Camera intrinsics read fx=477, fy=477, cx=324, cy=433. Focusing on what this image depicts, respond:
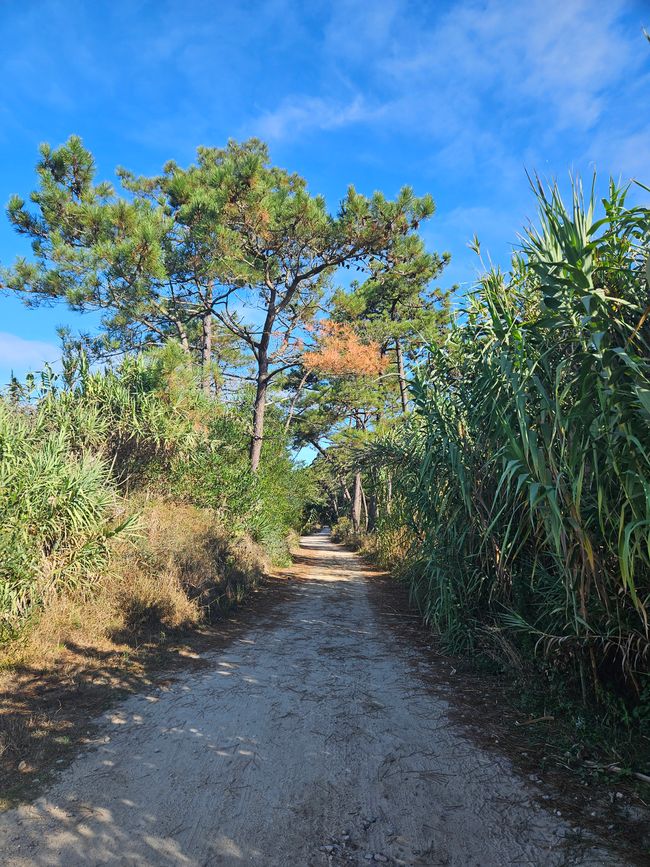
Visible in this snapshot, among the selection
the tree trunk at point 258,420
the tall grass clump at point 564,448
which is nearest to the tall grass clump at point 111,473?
the tree trunk at point 258,420

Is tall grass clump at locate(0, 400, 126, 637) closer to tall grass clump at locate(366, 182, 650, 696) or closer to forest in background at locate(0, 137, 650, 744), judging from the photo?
forest in background at locate(0, 137, 650, 744)

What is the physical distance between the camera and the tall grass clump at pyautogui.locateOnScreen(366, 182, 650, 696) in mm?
2758

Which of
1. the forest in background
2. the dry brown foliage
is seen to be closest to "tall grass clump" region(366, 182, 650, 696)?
the forest in background

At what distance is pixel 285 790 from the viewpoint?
267 centimetres

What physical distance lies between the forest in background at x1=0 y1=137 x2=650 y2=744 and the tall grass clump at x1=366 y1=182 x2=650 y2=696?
0.07 feet

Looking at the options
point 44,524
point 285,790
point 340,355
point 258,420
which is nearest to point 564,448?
point 285,790

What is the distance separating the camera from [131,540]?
6832mm

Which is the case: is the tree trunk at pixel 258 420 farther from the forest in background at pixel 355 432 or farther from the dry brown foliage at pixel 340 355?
the dry brown foliage at pixel 340 355

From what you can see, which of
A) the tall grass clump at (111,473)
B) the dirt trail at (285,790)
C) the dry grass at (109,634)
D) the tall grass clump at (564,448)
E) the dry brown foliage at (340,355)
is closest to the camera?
the dirt trail at (285,790)

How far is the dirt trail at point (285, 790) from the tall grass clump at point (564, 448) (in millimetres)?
1145

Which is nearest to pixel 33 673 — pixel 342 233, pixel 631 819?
pixel 631 819

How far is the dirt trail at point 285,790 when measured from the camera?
86.2 inches

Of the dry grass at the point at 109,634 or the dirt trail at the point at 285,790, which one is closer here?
the dirt trail at the point at 285,790

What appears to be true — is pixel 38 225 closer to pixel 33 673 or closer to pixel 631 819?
pixel 33 673
